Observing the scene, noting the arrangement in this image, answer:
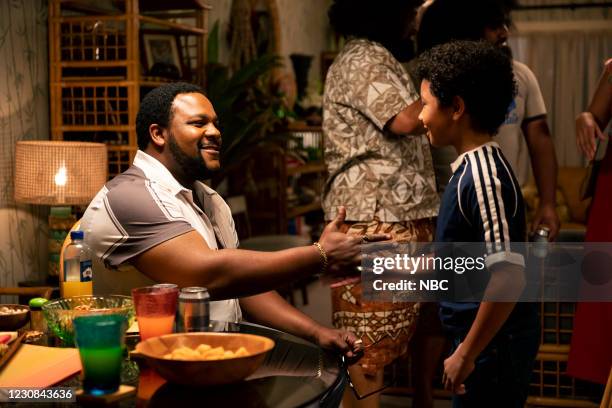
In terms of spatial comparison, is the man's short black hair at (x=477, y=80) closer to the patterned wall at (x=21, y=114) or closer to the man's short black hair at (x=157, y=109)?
the man's short black hair at (x=157, y=109)

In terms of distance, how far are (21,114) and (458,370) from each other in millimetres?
2189

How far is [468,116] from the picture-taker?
189 cm

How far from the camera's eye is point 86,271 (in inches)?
72.7

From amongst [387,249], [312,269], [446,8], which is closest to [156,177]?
[312,269]

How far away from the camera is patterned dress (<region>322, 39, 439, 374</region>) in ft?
7.72

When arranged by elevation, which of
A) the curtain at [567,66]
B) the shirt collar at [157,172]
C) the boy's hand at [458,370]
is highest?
the curtain at [567,66]

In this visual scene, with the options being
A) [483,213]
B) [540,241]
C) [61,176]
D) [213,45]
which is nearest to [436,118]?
[483,213]

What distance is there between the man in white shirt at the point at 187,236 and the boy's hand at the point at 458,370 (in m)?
0.31

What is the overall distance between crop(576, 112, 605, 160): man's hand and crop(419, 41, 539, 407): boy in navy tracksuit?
0.60 meters

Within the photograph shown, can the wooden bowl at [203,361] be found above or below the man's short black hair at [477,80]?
below

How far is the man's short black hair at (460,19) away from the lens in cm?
237

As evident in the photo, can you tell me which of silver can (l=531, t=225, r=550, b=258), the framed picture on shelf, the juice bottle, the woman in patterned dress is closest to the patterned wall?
the framed picture on shelf

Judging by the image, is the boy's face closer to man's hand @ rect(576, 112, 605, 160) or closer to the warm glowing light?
man's hand @ rect(576, 112, 605, 160)

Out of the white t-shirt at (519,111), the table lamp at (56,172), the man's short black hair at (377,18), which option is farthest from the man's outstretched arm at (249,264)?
the table lamp at (56,172)
